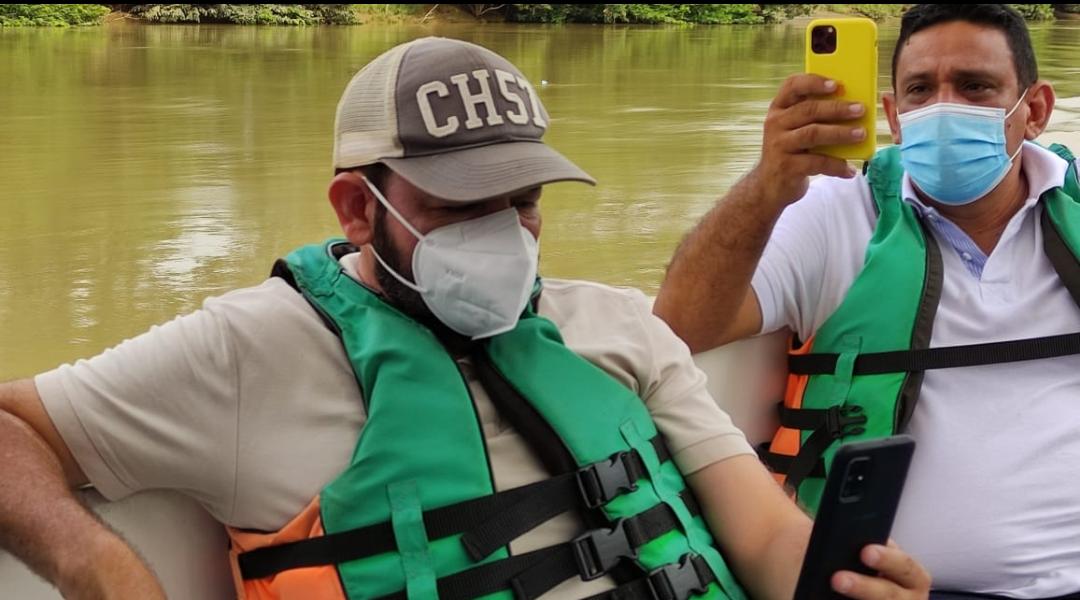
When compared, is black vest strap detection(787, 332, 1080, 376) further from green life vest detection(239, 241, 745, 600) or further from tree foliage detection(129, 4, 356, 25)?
tree foliage detection(129, 4, 356, 25)

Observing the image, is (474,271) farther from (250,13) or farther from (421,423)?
(250,13)

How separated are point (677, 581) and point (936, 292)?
3.23ft

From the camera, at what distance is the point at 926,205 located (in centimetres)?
268

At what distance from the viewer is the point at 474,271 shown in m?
1.82

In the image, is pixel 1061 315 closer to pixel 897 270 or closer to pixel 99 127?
pixel 897 270

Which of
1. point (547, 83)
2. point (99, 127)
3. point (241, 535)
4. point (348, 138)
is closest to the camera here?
point (241, 535)

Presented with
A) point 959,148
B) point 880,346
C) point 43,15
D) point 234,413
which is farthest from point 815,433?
point 43,15

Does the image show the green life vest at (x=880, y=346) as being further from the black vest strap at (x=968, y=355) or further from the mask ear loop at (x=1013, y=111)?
the mask ear loop at (x=1013, y=111)

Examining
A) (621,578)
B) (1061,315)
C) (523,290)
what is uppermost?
(523,290)

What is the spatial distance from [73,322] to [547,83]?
12307 millimetres

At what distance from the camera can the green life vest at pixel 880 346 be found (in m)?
2.45

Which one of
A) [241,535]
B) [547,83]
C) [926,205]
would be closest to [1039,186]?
[926,205]

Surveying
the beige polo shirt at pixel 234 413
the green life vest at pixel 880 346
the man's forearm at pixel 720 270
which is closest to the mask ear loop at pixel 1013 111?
the green life vest at pixel 880 346

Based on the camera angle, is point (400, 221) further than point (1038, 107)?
No
